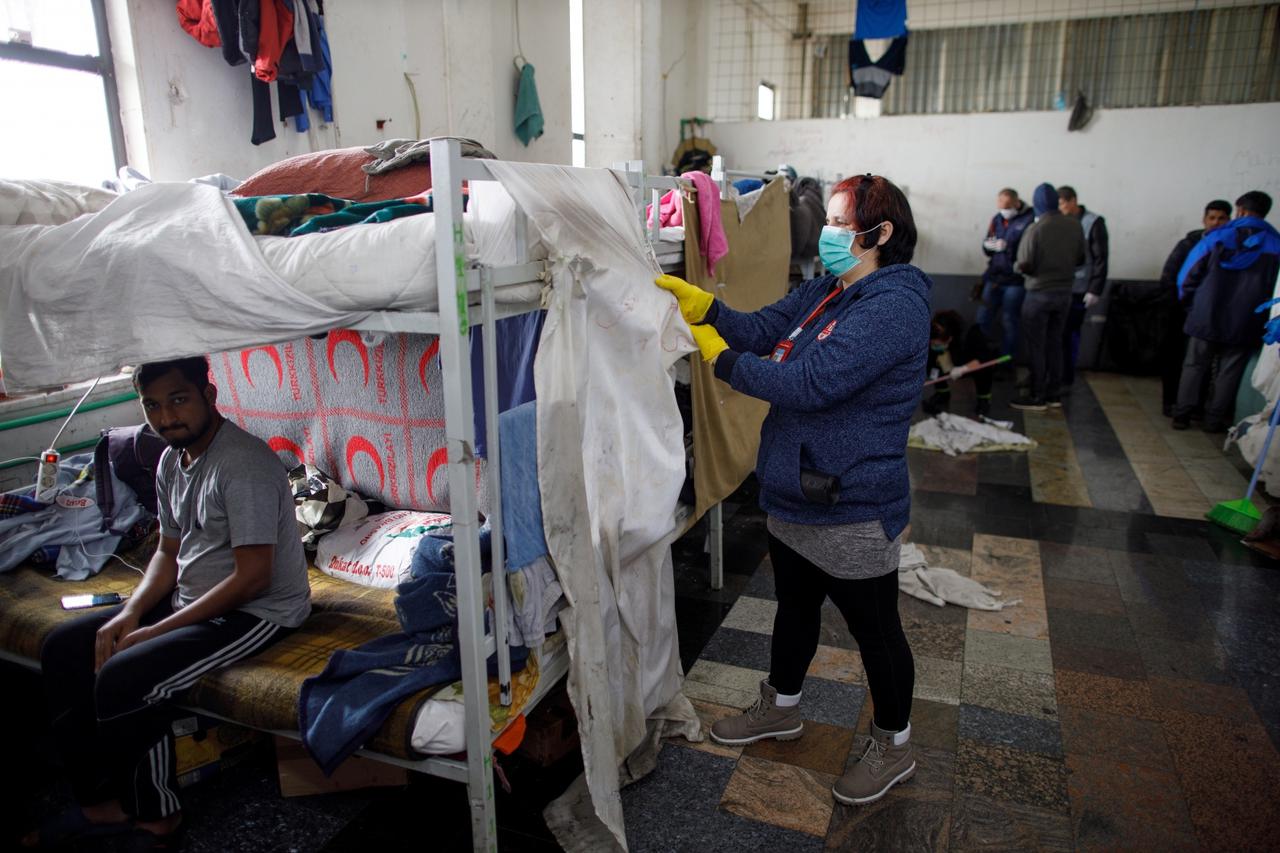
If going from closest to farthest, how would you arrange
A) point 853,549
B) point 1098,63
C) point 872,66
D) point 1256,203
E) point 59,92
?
point 853,549 < point 59,92 < point 1256,203 < point 872,66 < point 1098,63

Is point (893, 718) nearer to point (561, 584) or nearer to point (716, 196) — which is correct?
point (561, 584)

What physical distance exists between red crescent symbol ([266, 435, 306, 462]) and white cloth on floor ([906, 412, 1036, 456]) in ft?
13.6

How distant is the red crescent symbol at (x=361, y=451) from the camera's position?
10.6 feet

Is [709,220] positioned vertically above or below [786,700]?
above

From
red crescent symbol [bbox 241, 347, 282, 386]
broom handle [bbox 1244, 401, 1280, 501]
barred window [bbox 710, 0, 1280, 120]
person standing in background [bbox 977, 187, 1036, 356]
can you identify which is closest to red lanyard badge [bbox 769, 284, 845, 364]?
red crescent symbol [bbox 241, 347, 282, 386]

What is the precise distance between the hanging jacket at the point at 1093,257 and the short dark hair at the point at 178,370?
715cm

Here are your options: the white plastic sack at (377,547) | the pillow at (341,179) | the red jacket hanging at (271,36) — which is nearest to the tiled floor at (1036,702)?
the white plastic sack at (377,547)

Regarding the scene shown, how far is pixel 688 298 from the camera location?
97.9 inches

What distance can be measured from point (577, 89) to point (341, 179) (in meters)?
6.48

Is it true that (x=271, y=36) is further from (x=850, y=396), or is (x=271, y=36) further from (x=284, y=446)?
(x=850, y=396)

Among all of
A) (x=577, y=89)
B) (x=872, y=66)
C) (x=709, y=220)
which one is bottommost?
(x=709, y=220)

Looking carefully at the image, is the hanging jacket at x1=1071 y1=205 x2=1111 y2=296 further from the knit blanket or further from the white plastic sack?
the white plastic sack

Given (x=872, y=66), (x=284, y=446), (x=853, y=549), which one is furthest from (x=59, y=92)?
(x=872, y=66)

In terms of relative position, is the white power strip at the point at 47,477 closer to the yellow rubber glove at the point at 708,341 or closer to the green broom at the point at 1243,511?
the yellow rubber glove at the point at 708,341
